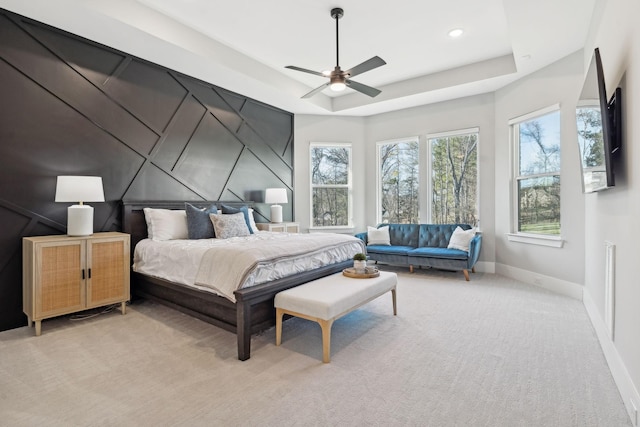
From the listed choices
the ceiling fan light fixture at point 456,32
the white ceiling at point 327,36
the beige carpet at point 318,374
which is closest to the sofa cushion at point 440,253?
the beige carpet at point 318,374

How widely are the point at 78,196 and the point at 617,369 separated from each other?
4.56 metres

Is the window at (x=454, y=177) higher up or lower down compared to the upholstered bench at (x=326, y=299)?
higher up

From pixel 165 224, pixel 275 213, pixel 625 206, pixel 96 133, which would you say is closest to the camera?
pixel 625 206

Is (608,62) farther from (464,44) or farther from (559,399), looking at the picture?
(559,399)

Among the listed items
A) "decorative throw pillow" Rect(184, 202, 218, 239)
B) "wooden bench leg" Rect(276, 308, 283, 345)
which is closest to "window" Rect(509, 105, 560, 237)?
"wooden bench leg" Rect(276, 308, 283, 345)

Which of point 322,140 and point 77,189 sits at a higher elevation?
point 322,140

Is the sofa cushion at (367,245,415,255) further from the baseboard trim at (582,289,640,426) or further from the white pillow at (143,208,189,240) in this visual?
the white pillow at (143,208,189,240)

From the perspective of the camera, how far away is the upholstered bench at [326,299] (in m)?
2.46

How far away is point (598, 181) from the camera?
241 cm

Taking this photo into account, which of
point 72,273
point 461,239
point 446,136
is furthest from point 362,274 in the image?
point 446,136

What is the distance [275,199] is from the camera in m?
5.63

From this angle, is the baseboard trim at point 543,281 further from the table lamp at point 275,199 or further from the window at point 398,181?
the table lamp at point 275,199

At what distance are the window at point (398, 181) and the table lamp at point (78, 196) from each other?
508 cm

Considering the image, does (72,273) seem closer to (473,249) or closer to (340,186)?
(340,186)
